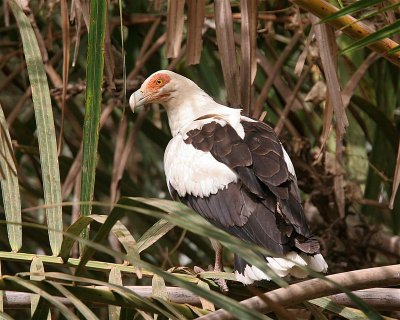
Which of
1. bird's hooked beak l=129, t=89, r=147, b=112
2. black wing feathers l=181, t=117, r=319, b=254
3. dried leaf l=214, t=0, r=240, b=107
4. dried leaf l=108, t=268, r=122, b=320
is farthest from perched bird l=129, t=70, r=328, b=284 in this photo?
dried leaf l=108, t=268, r=122, b=320

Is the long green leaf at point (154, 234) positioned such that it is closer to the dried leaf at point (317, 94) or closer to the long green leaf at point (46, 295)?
the long green leaf at point (46, 295)

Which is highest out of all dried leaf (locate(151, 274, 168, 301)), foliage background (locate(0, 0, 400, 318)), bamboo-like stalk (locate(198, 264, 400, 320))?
bamboo-like stalk (locate(198, 264, 400, 320))

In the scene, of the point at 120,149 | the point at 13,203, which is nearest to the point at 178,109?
the point at 120,149

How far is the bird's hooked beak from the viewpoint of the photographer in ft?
17.1

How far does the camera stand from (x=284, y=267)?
3.60 meters

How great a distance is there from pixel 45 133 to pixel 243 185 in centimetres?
130

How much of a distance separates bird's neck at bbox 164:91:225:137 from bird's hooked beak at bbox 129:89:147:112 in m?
0.22

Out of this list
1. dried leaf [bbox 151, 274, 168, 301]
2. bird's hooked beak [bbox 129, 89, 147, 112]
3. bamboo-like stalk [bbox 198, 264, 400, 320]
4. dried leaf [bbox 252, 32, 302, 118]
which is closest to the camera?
bamboo-like stalk [bbox 198, 264, 400, 320]

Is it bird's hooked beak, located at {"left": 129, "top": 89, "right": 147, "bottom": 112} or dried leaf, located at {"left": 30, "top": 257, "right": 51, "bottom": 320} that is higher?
dried leaf, located at {"left": 30, "top": 257, "right": 51, "bottom": 320}

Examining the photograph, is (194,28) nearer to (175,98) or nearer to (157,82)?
(157,82)

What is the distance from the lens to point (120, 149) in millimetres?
5293

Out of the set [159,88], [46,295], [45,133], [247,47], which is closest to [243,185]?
[247,47]

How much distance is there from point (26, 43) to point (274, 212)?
1357 mm

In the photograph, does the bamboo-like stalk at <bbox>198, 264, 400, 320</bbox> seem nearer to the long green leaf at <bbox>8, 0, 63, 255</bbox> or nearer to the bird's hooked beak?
the long green leaf at <bbox>8, 0, 63, 255</bbox>
